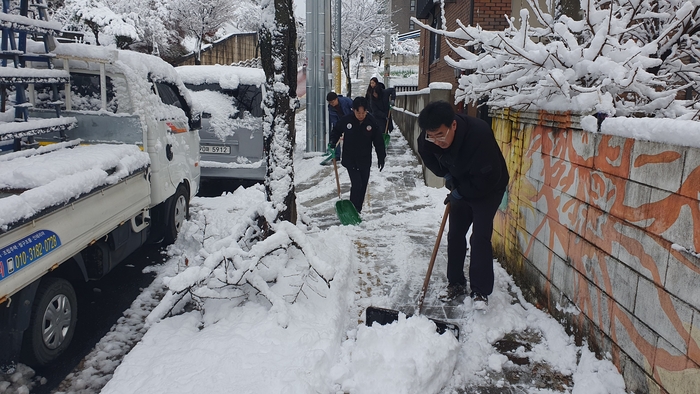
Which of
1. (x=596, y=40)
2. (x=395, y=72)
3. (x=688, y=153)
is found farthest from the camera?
(x=395, y=72)

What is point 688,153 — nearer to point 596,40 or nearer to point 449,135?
point 596,40

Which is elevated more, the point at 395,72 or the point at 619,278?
the point at 395,72

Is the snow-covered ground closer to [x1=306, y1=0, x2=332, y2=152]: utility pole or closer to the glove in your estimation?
the glove

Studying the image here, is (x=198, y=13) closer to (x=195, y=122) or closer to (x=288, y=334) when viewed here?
(x=195, y=122)

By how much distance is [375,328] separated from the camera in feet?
11.5

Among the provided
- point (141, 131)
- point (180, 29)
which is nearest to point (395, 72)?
point (180, 29)

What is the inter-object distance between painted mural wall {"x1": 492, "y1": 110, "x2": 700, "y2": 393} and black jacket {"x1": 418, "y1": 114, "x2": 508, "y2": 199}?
482 mm

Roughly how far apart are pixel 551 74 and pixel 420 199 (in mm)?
4783

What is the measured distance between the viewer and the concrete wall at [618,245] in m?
2.39

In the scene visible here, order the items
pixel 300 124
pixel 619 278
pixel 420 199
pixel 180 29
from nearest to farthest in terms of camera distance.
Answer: pixel 619 278 → pixel 420 199 → pixel 300 124 → pixel 180 29

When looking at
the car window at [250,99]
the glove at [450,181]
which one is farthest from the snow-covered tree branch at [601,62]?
the car window at [250,99]

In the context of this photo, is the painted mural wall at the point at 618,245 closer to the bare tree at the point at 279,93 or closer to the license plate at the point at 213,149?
the bare tree at the point at 279,93

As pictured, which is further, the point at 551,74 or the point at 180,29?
the point at 180,29

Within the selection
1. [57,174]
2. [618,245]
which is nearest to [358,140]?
[57,174]
